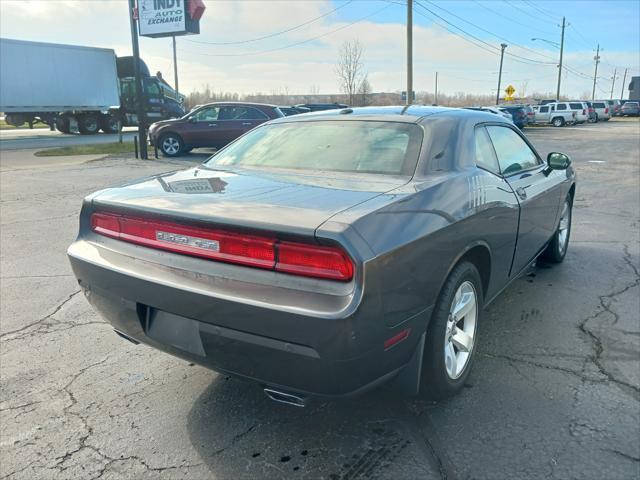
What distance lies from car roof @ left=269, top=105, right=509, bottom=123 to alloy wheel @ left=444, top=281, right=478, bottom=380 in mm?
1142

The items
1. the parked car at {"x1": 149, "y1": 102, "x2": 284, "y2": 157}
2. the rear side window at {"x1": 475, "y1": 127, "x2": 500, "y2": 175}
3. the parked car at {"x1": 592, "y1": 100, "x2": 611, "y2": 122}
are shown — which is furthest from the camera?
the parked car at {"x1": 592, "y1": 100, "x2": 611, "y2": 122}

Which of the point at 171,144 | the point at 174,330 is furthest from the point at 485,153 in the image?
the point at 171,144

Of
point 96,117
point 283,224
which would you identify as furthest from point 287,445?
point 96,117

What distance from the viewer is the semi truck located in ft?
80.9

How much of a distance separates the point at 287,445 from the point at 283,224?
113cm

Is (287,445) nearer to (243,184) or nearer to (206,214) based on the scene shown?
(206,214)

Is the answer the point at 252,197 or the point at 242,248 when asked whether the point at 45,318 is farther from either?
the point at 242,248

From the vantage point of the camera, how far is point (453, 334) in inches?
113

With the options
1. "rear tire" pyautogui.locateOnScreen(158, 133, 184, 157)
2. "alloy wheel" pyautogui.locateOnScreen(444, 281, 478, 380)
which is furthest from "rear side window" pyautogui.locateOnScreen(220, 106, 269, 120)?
"alloy wheel" pyautogui.locateOnScreen(444, 281, 478, 380)

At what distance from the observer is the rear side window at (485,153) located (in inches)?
133

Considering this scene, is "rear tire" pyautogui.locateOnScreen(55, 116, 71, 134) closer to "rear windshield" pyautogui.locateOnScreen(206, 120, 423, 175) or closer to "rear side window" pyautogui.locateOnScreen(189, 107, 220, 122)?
"rear side window" pyautogui.locateOnScreen(189, 107, 220, 122)

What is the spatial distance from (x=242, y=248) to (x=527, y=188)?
2.49 metres

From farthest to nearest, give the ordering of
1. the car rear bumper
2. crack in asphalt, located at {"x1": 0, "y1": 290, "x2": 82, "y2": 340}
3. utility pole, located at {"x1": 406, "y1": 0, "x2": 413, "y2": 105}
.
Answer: utility pole, located at {"x1": 406, "y1": 0, "x2": 413, "y2": 105} < crack in asphalt, located at {"x1": 0, "y1": 290, "x2": 82, "y2": 340} < the car rear bumper

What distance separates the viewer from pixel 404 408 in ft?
9.39
